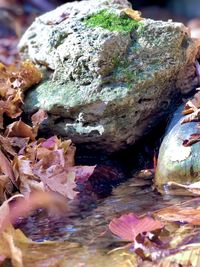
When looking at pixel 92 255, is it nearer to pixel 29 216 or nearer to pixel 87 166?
pixel 29 216

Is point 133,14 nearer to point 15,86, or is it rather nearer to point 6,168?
point 15,86

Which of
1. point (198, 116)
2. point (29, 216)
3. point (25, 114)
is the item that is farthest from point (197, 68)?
point (29, 216)

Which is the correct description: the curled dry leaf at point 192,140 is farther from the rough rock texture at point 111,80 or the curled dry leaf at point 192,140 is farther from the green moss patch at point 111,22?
the green moss patch at point 111,22

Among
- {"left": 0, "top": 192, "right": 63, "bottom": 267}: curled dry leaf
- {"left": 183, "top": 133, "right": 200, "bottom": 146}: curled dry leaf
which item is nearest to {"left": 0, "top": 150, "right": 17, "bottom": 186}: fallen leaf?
{"left": 0, "top": 192, "right": 63, "bottom": 267}: curled dry leaf

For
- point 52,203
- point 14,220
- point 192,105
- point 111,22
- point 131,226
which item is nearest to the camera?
point 131,226

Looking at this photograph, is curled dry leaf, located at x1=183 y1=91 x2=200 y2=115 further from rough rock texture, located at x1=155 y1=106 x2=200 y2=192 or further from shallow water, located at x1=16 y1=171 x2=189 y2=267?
shallow water, located at x1=16 y1=171 x2=189 y2=267

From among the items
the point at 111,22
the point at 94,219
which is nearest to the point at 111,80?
the point at 111,22

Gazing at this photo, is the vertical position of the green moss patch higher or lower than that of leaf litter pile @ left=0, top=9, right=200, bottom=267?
higher
